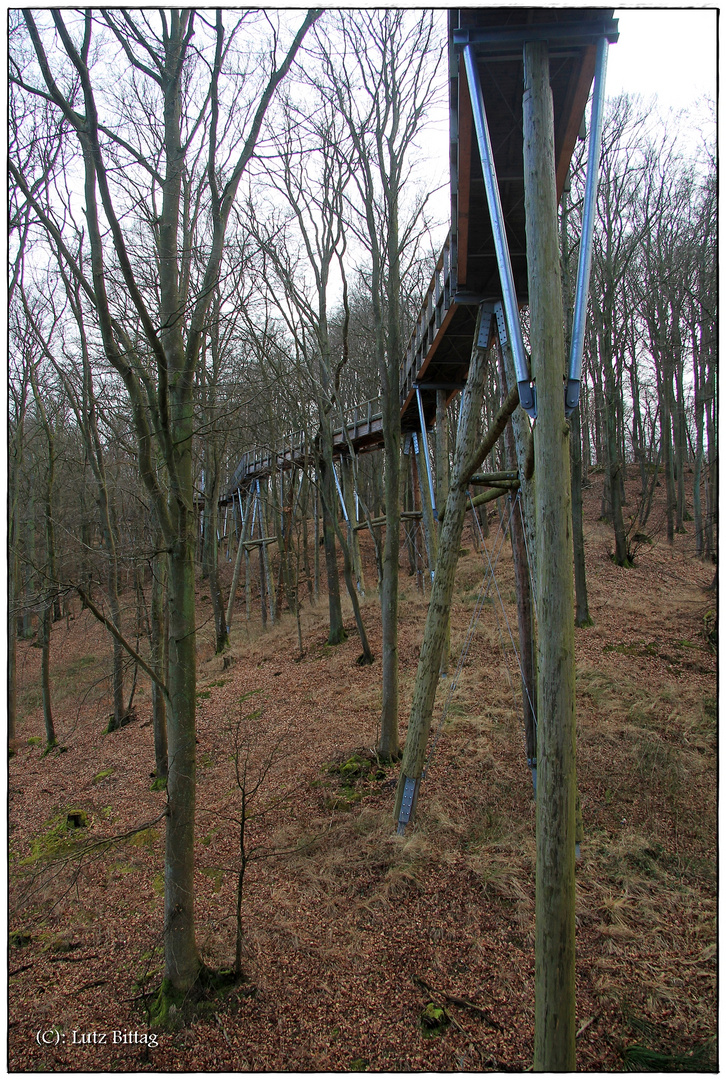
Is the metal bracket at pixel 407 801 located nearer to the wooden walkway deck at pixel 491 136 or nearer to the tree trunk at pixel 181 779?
the tree trunk at pixel 181 779

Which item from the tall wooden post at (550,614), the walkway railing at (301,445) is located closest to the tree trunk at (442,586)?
the tall wooden post at (550,614)

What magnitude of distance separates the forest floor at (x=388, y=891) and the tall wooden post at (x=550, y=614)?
4.06 feet

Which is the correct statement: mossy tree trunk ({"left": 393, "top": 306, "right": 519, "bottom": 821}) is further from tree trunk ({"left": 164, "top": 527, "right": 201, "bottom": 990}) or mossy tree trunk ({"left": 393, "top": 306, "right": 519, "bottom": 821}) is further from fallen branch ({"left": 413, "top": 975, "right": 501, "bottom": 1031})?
tree trunk ({"left": 164, "top": 527, "right": 201, "bottom": 990})

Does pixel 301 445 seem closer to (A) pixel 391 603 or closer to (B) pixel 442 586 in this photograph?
(A) pixel 391 603

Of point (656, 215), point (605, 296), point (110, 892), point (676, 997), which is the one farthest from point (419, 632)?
point (656, 215)

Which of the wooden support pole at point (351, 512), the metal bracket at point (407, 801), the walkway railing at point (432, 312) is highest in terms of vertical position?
the walkway railing at point (432, 312)

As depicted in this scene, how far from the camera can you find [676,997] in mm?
3391

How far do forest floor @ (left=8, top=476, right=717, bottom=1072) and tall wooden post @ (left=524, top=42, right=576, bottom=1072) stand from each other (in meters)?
1.24

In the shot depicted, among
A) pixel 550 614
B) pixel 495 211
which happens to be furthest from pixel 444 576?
pixel 495 211

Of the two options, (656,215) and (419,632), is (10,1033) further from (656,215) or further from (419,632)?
(656,215)

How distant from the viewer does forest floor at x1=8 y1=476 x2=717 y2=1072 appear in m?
3.39

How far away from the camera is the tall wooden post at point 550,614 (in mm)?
2438

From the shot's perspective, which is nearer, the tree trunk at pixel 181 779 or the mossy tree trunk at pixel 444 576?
the tree trunk at pixel 181 779

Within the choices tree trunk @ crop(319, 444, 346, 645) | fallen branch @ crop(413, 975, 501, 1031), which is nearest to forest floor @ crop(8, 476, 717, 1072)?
fallen branch @ crop(413, 975, 501, 1031)
